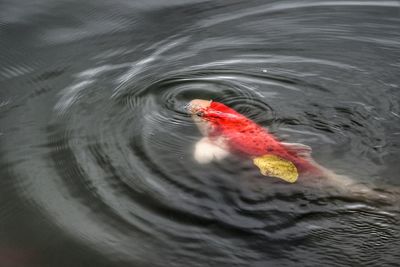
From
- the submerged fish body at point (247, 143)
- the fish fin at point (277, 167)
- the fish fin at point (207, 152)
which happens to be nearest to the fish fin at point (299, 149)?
the submerged fish body at point (247, 143)

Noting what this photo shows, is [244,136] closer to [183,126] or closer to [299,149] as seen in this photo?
[299,149]

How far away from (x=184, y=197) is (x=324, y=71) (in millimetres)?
1964

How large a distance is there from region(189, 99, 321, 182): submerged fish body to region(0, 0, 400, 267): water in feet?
0.32

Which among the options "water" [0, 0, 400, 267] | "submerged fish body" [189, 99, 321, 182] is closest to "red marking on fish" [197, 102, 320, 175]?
"submerged fish body" [189, 99, 321, 182]

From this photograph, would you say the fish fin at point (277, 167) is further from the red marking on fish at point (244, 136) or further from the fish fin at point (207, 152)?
the fish fin at point (207, 152)

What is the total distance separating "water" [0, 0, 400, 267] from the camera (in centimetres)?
333

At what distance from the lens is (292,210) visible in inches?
138

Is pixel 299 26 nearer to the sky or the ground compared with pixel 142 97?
nearer to the sky

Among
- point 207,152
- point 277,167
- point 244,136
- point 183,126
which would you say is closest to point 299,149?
point 277,167

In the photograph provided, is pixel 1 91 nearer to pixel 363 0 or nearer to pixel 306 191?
pixel 306 191

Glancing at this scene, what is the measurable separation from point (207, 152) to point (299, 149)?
682mm

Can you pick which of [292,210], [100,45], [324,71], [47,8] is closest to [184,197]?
[292,210]

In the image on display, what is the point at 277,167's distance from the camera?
3824 mm

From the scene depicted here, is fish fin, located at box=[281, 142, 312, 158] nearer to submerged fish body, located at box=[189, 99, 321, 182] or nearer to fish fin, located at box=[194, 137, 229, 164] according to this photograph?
submerged fish body, located at box=[189, 99, 321, 182]
